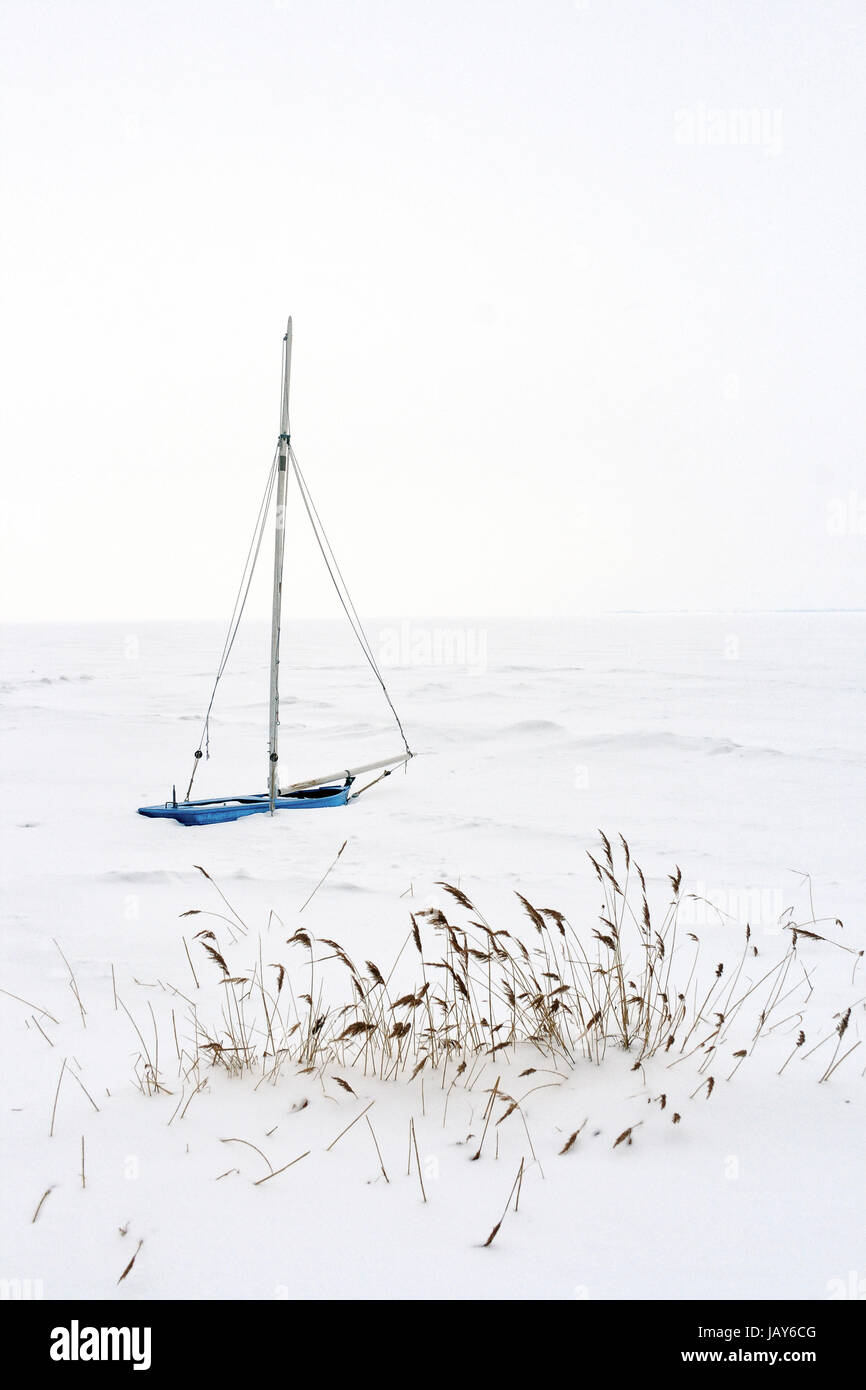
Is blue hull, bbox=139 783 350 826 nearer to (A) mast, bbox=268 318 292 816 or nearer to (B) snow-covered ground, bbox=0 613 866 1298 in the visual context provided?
(B) snow-covered ground, bbox=0 613 866 1298

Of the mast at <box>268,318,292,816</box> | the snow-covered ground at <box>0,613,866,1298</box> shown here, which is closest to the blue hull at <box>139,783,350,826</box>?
the snow-covered ground at <box>0,613,866,1298</box>

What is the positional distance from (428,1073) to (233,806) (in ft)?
18.4

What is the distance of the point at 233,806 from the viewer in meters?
7.86

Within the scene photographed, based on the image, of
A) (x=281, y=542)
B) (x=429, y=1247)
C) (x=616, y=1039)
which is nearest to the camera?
(x=429, y=1247)

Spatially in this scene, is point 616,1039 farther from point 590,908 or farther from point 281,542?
point 281,542

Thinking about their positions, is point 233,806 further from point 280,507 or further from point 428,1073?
point 428,1073

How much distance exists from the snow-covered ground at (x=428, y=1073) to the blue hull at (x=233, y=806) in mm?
196

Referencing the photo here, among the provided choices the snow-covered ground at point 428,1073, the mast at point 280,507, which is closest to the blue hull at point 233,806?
the snow-covered ground at point 428,1073

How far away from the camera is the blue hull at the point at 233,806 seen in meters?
7.70

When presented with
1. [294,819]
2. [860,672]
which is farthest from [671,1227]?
[860,672]

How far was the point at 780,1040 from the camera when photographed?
3047 millimetres

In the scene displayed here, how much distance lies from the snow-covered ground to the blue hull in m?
0.20
